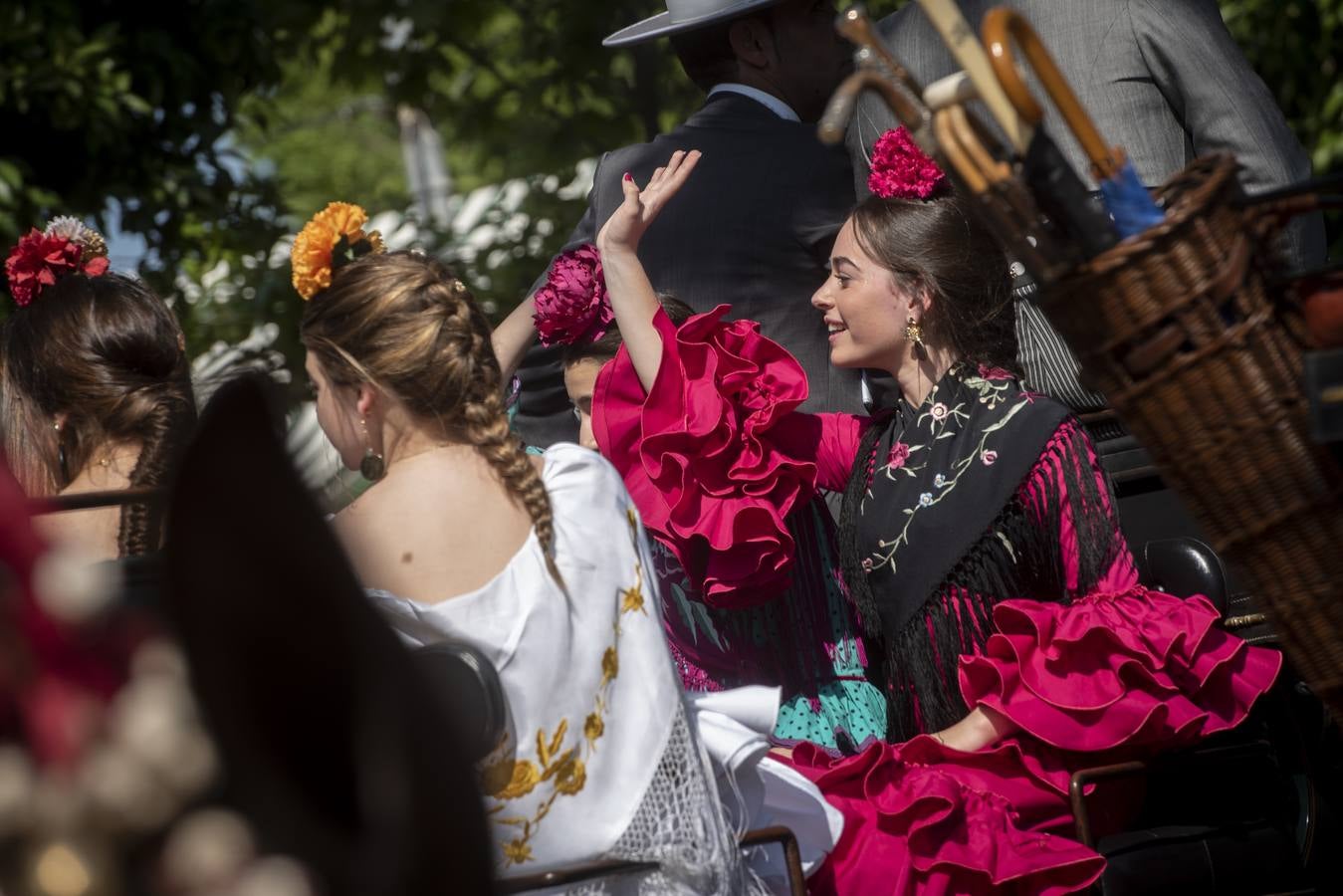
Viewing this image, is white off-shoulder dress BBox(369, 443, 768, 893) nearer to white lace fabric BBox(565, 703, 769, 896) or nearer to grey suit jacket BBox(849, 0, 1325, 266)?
white lace fabric BBox(565, 703, 769, 896)

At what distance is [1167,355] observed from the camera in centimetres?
151

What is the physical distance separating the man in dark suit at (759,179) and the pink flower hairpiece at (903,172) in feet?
1.19

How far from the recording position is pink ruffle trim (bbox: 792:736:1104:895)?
89.7 inches

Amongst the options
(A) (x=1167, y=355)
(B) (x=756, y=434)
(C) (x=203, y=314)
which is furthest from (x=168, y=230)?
(A) (x=1167, y=355)

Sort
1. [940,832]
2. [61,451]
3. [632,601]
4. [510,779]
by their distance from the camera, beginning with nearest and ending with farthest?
[510,779] < [632,601] < [940,832] < [61,451]

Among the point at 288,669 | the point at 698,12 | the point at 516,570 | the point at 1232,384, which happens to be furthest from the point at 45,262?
the point at 288,669

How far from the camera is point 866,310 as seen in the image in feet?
9.23

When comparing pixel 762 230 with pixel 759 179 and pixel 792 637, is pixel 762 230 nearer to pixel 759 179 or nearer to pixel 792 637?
pixel 759 179

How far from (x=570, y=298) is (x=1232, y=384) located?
1.81 meters

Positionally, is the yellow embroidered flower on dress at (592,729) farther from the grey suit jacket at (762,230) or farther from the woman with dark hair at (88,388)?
the grey suit jacket at (762,230)

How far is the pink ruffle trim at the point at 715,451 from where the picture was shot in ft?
8.90

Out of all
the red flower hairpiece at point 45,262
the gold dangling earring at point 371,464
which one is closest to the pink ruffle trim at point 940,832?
the gold dangling earring at point 371,464

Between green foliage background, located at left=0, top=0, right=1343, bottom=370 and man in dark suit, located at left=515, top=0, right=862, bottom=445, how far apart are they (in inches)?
91.8

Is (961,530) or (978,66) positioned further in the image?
(961,530)
